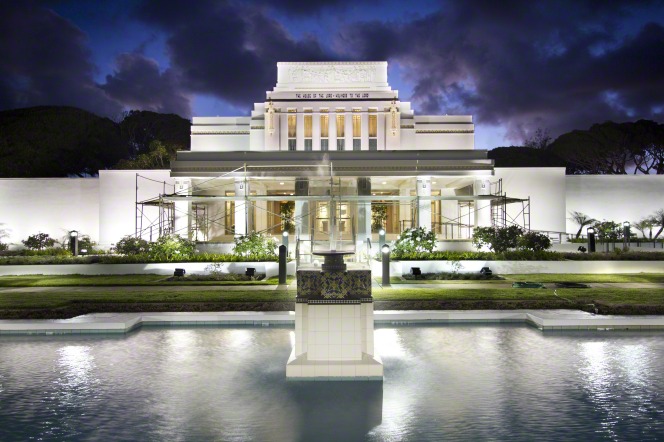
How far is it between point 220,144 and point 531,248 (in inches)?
715

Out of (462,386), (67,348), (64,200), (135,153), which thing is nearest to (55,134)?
(135,153)

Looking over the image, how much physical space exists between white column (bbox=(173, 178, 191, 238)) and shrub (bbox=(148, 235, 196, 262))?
4348mm

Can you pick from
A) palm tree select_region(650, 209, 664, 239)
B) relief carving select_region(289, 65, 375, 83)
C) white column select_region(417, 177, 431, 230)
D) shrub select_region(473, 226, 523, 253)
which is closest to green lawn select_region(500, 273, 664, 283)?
shrub select_region(473, 226, 523, 253)

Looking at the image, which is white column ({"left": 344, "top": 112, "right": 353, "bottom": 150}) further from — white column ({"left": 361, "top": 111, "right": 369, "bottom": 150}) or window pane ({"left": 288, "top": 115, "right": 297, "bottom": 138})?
window pane ({"left": 288, "top": 115, "right": 297, "bottom": 138})

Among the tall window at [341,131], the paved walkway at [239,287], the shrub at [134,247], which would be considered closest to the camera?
the paved walkway at [239,287]

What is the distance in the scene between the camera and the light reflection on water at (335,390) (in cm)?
580

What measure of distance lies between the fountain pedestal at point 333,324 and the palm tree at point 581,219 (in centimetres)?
2442

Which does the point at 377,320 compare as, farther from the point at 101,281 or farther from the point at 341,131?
the point at 341,131

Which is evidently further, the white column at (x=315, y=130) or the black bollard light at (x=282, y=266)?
the white column at (x=315, y=130)

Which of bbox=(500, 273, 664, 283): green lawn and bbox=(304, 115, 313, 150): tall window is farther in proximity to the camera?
bbox=(304, 115, 313, 150): tall window

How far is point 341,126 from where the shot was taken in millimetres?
30375

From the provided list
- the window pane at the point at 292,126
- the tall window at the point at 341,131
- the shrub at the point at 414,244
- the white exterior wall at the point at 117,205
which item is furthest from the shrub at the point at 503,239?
the white exterior wall at the point at 117,205

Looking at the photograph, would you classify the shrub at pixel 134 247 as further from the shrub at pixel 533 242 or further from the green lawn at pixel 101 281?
the shrub at pixel 533 242

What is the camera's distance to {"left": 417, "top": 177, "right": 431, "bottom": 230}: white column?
24531mm
